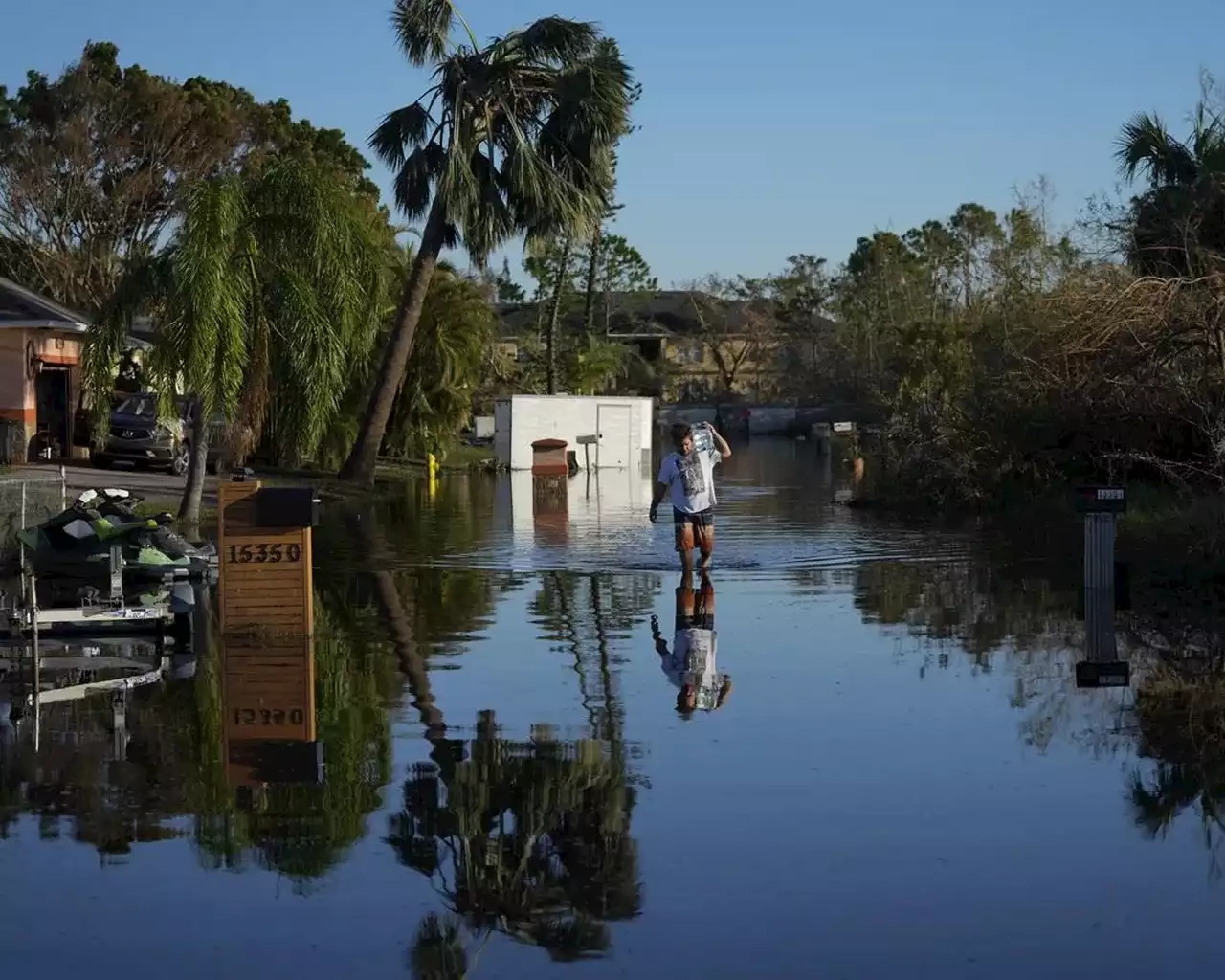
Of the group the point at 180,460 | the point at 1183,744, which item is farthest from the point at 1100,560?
the point at 180,460

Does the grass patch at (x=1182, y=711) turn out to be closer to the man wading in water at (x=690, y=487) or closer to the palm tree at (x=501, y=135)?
the man wading in water at (x=690, y=487)

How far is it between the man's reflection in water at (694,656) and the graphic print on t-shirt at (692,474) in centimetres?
99

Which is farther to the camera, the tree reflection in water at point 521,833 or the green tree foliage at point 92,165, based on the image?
the green tree foliage at point 92,165

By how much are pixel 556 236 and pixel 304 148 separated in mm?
16629

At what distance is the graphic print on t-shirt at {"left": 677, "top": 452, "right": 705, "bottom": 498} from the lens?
1775 centimetres

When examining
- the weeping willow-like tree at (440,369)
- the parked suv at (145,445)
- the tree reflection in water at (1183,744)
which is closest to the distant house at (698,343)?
the weeping willow-like tree at (440,369)

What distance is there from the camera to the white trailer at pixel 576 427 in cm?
4756

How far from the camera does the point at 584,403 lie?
49125mm

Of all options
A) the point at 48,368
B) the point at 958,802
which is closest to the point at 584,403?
the point at 48,368

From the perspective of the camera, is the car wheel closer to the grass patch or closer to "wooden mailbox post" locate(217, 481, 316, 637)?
"wooden mailbox post" locate(217, 481, 316, 637)

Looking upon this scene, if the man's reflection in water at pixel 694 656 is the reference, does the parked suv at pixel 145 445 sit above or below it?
above

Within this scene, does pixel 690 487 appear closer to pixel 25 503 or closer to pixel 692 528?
pixel 692 528

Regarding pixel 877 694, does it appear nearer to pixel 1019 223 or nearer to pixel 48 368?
pixel 48 368

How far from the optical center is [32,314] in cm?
3556
